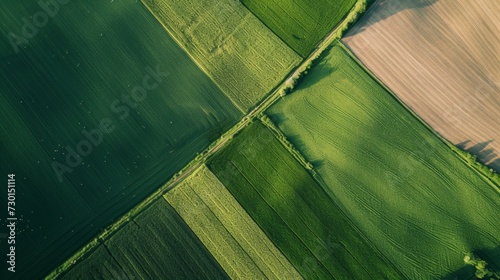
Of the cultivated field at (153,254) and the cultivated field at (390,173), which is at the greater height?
the cultivated field at (153,254)

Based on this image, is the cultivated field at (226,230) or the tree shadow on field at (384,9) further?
the tree shadow on field at (384,9)

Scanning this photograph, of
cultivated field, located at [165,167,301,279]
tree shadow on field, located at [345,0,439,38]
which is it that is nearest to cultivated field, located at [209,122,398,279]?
cultivated field, located at [165,167,301,279]

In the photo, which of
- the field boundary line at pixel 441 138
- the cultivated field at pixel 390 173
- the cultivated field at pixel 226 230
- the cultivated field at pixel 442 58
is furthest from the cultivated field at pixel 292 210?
the cultivated field at pixel 442 58

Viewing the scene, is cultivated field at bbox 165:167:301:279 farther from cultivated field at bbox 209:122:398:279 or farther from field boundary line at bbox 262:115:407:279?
field boundary line at bbox 262:115:407:279

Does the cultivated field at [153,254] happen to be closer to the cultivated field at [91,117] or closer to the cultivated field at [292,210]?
the cultivated field at [91,117]

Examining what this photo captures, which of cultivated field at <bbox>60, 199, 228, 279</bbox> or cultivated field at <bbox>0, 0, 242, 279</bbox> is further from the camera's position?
cultivated field at <bbox>0, 0, 242, 279</bbox>
